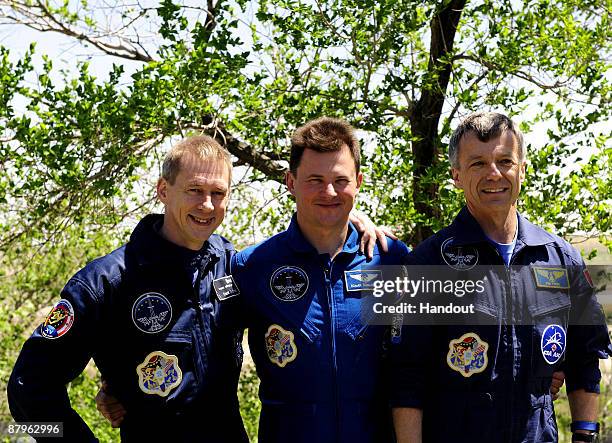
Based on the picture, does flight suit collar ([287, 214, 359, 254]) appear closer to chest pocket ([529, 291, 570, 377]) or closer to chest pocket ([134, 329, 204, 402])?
chest pocket ([134, 329, 204, 402])

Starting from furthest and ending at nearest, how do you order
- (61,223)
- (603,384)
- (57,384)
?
(603,384) < (61,223) < (57,384)

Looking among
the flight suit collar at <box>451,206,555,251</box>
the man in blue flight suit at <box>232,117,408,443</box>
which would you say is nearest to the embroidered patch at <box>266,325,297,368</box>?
the man in blue flight suit at <box>232,117,408,443</box>

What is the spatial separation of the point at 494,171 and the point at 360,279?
0.69 metres

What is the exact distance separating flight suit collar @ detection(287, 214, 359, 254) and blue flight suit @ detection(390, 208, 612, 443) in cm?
27

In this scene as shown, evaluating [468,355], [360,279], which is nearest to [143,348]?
[360,279]

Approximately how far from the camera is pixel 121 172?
6316mm

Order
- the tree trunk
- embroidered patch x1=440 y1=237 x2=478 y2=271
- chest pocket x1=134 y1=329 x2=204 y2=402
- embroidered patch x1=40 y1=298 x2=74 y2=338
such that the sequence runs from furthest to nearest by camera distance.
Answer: the tree trunk < embroidered patch x1=440 y1=237 x2=478 y2=271 < chest pocket x1=134 y1=329 x2=204 y2=402 < embroidered patch x1=40 y1=298 x2=74 y2=338

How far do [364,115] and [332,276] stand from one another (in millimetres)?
3317

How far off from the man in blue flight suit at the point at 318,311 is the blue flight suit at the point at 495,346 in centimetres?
16

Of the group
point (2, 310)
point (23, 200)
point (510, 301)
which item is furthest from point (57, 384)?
point (2, 310)

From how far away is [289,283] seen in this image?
11.6ft

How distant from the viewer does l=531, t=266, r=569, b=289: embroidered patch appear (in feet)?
11.1

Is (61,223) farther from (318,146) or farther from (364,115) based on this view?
(318,146)

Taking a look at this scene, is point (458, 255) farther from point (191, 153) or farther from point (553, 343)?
point (191, 153)
